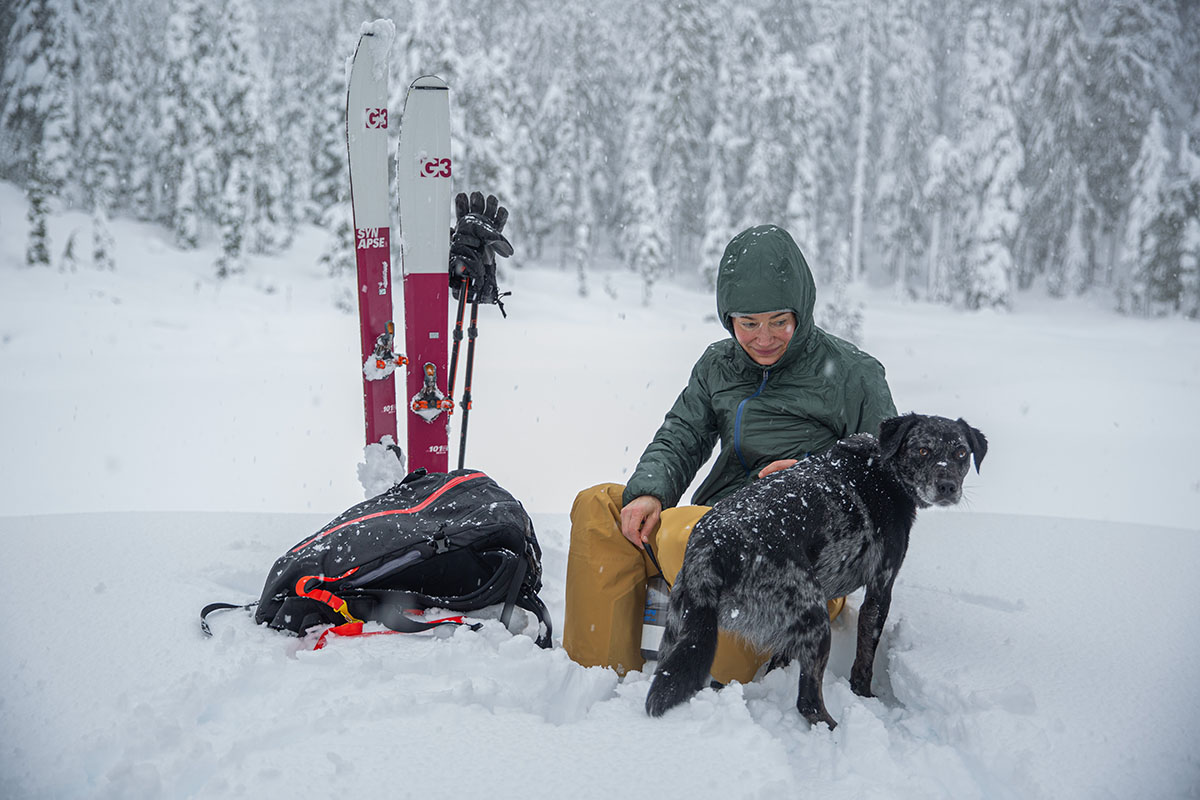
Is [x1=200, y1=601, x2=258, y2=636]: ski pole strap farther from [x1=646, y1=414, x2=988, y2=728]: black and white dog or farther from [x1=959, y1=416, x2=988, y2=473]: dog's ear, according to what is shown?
[x1=959, y1=416, x2=988, y2=473]: dog's ear

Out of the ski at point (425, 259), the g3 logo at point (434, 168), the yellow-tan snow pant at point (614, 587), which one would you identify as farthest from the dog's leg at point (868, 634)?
the g3 logo at point (434, 168)

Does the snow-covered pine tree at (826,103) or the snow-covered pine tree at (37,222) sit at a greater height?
the snow-covered pine tree at (826,103)

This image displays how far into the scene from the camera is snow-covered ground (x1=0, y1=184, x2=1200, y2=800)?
5.65ft

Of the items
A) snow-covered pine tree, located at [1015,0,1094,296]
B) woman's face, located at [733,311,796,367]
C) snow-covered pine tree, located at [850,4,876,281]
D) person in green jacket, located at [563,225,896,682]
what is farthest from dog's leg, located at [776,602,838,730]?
snow-covered pine tree, located at [850,4,876,281]

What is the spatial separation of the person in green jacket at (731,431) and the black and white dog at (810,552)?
0.22 meters

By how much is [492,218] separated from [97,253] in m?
17.1

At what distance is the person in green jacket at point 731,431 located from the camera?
2463 mm

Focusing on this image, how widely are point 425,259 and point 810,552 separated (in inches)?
107

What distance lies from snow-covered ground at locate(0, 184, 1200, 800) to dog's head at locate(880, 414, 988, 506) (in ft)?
1.90

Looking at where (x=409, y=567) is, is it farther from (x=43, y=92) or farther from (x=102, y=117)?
(x=102, y=117)

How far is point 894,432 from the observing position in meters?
2.38

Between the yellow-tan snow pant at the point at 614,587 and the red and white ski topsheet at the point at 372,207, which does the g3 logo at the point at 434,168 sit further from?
the yellow-tan snow pant at the point at 614,587

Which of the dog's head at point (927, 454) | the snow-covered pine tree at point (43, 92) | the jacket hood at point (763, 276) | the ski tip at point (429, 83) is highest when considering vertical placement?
the snow-covered pine tree at point (43, 92)

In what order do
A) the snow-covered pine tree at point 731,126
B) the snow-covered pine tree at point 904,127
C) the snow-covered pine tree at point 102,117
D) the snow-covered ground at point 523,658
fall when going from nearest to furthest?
the snow-covered ground at point 523,658 → the snow-covered pine tree at point 102,117 → the snow-covered pine tree at point 731,126 → the snow-covered pine tree at point 904,127
